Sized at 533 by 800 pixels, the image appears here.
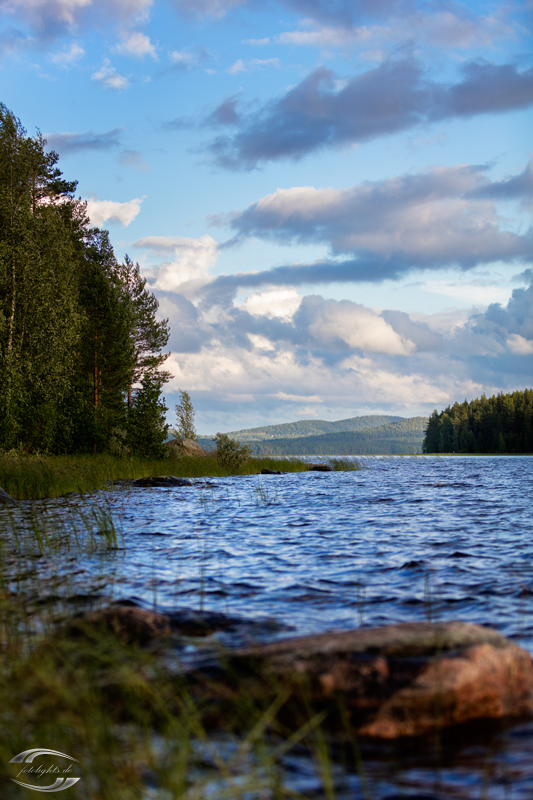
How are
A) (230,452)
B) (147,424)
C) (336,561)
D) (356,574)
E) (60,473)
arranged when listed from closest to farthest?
(356,574)
(336,561)
(60,473)
(147,424)
(230,452)

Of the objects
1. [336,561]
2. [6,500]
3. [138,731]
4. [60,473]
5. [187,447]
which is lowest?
[336,561]

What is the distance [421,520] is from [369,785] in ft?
34.7

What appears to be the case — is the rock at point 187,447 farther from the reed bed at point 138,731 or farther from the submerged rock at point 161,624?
the reed bed at point 138,731

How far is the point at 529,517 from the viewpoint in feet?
43.7

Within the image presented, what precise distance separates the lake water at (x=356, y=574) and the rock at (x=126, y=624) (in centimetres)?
94

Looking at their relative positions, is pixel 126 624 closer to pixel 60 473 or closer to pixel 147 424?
pixel 60 473

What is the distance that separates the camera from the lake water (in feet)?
10.0

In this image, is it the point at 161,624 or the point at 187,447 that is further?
the point at 187,447

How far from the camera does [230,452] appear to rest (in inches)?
1319

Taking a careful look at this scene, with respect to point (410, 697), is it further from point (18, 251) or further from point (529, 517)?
point (18, 251)

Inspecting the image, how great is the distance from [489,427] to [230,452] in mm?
115691

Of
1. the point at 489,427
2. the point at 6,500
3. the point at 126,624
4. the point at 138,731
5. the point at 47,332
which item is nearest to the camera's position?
the point at 138,731

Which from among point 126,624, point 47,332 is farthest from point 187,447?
point 126,624

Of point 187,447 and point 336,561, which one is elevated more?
point 187,447
